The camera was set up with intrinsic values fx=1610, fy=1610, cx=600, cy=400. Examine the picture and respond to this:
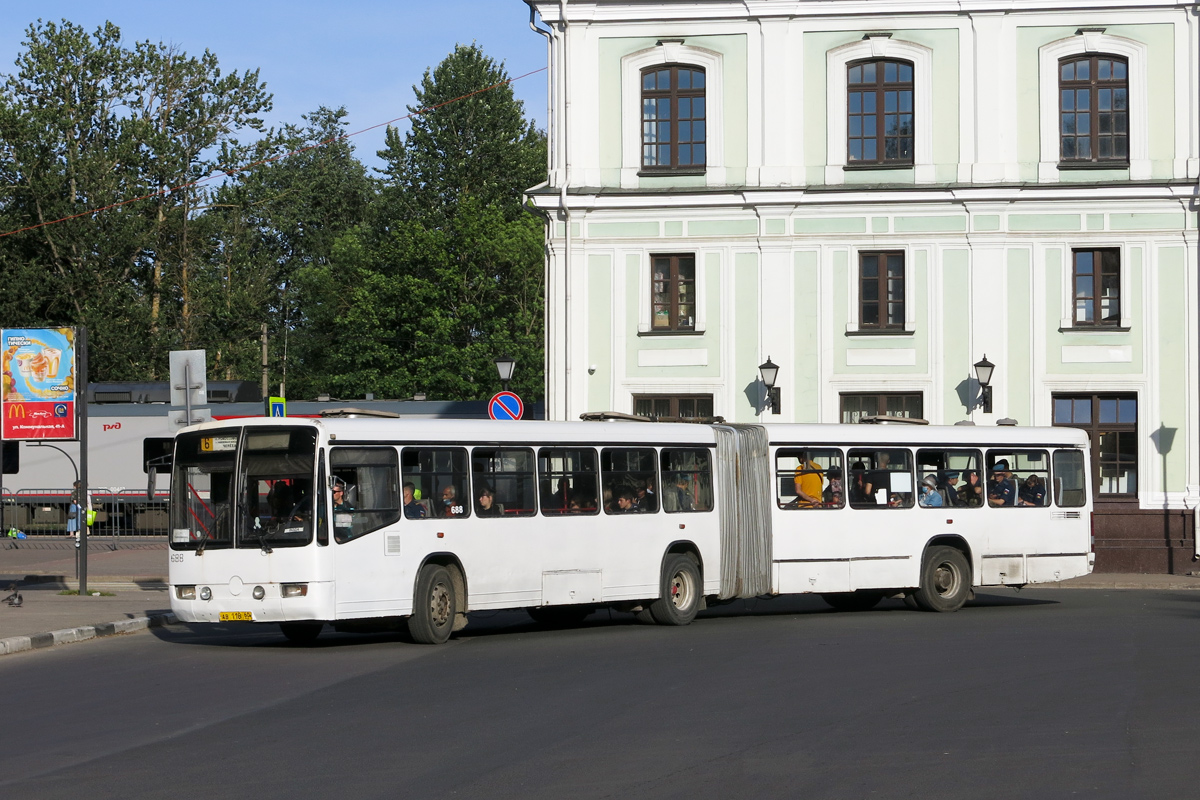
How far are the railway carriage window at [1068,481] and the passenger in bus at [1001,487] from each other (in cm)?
79

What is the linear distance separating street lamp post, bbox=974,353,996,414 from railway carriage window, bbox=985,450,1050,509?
7179 mm

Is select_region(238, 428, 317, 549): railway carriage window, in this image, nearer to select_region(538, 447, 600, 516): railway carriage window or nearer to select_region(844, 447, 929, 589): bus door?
select_region(538, 447, 600, 516): railway carriage window

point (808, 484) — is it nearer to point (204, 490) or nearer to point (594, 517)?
point (594, 517)

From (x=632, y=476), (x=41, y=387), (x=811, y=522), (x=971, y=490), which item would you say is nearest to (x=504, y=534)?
(x=632, y=476)

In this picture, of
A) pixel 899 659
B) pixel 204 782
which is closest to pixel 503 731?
pixel 204 782

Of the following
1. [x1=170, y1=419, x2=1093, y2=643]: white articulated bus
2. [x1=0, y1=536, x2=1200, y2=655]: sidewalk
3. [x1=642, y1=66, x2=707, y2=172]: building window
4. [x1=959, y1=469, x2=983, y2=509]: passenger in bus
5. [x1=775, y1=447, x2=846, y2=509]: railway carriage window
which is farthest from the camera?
[x1=642, y1=66, x2=707, y2=172]: building window

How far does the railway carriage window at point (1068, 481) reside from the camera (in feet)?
77.2

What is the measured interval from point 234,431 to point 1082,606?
12448mm

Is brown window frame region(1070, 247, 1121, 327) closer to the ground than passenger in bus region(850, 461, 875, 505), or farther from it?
farther from it

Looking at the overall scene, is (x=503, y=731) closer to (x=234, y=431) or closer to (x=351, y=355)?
(x=234, y=431)

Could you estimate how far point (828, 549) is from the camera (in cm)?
2147

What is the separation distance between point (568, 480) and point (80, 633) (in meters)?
5.94

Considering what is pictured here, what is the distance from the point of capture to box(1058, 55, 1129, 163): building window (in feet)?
104

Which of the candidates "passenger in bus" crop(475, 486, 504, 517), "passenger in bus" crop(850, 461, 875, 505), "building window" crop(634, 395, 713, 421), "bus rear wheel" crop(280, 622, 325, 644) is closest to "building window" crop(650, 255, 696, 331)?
"building window" crop(634, 395, 713, 421)
